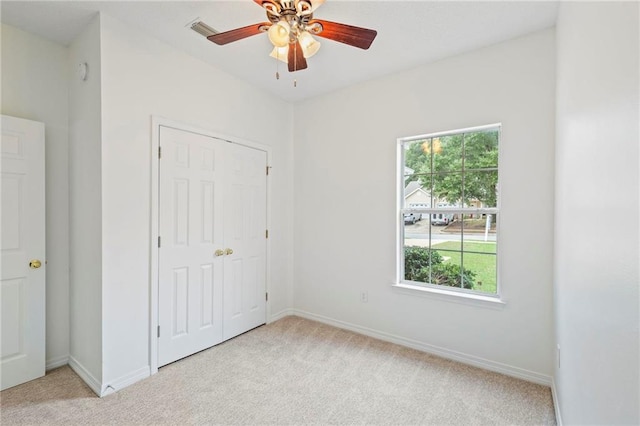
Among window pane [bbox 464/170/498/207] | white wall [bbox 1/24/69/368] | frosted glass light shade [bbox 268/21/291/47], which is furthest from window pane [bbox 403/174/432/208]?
white wall [bbox 1/24/69/368]

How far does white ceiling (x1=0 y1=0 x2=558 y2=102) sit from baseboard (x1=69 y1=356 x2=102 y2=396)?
9.00 feet

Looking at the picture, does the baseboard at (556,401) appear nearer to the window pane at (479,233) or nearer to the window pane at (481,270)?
the window pane at (481,270)

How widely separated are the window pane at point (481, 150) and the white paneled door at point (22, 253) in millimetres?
3651

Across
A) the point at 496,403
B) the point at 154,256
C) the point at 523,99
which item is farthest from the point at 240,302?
the point at 523,99

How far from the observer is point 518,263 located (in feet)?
8.01

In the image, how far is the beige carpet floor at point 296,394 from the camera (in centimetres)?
195

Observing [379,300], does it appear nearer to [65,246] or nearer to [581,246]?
[581,246]

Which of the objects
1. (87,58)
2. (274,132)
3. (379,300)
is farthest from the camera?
(274,132)

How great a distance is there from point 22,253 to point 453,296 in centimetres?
361

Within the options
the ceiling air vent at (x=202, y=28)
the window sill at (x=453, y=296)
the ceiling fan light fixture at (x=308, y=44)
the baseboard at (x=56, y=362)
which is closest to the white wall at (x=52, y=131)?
the baseboard at (x=56, y=362)

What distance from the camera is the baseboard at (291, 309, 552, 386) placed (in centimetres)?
237

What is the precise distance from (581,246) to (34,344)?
3.70 metres

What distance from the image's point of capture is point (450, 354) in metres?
2.74

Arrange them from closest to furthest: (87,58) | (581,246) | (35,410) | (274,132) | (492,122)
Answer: (581,246) → (35,410) → (87,58) → (492,122) → (274,132)
